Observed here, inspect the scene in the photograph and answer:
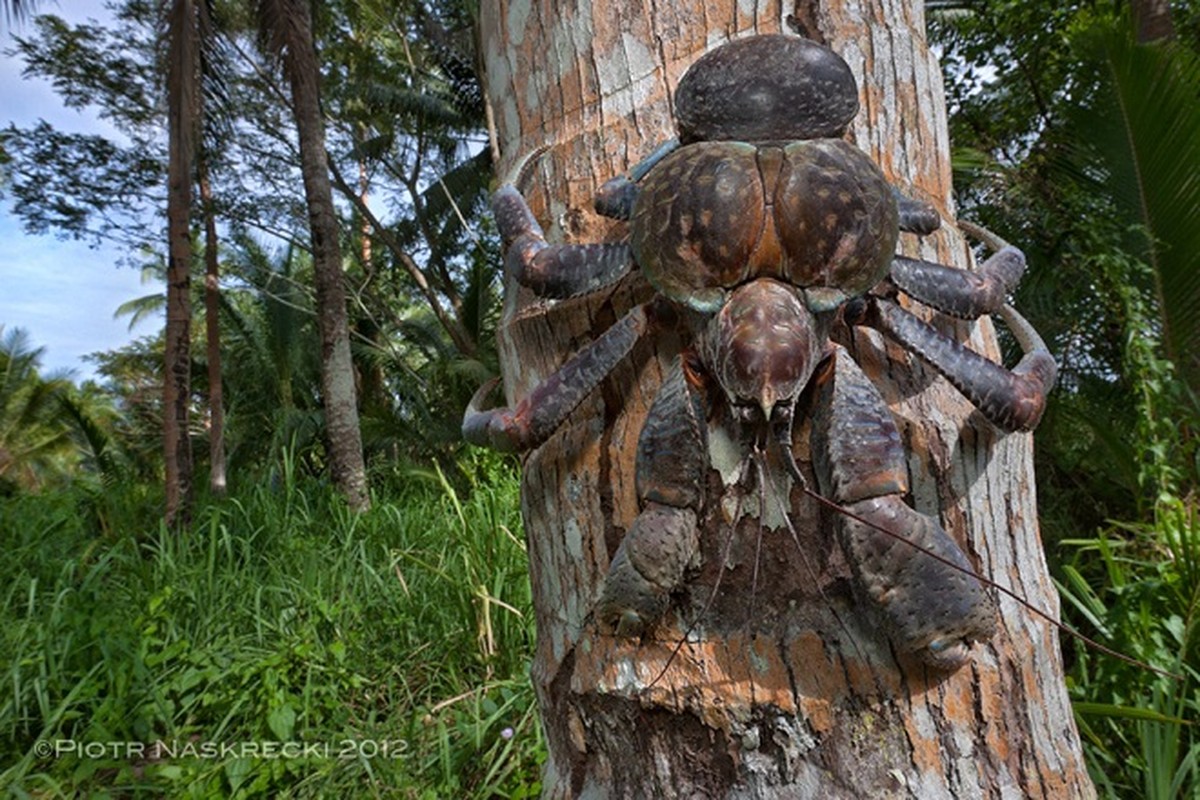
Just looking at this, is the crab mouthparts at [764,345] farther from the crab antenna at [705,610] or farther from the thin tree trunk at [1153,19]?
the thin tree trunk at [1153,19]

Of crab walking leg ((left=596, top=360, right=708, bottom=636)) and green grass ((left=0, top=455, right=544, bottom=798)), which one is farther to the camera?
green grass ((left=0, top=455, right=544, bottom=798))

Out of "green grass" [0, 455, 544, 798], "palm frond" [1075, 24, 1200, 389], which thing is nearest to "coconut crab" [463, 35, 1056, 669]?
"green grass" [0, 455, 544, 798]

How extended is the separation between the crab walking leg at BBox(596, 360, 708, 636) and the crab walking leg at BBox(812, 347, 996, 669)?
122 millimetres

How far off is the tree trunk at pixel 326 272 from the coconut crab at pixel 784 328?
483 centimetres

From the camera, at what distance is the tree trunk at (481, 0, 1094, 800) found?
2.28 feet

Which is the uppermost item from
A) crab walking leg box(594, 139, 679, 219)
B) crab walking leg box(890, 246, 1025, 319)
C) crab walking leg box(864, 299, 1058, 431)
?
crab walking leg box(594, 139, 679, 219)

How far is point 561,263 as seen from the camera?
2.68 feet

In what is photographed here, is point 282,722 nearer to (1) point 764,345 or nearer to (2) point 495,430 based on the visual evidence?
(2) point 495,430

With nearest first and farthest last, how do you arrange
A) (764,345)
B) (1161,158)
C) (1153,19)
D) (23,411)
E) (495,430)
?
(764,345), (495,430), (1161,158), (1153,19), (23,411)

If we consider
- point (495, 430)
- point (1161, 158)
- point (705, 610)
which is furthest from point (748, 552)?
point (1161, 158)

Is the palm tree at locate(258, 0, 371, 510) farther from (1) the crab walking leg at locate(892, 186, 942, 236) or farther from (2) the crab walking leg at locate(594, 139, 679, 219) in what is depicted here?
(1) the crab walking leg at locate(892, 186, 942, 236)

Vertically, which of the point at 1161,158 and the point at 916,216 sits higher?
the point at 1161,158

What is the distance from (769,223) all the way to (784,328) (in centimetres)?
11

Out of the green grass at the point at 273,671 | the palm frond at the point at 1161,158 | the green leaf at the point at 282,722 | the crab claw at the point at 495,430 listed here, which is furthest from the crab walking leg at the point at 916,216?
the palm frond at the point at 1161,158
